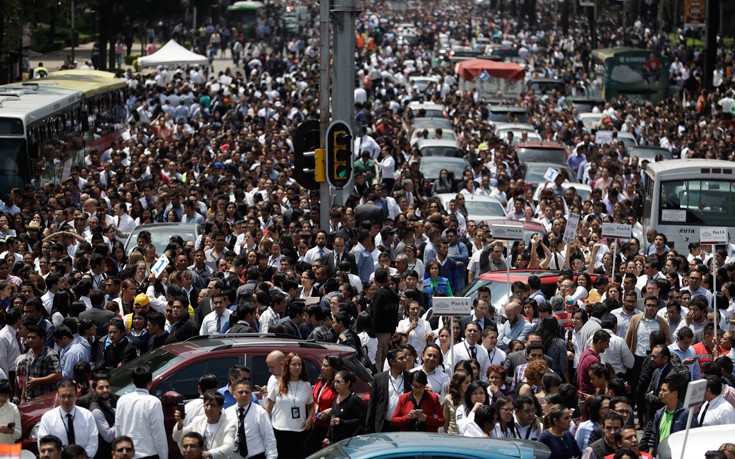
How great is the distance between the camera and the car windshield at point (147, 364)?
12.0m

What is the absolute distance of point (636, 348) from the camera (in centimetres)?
1433

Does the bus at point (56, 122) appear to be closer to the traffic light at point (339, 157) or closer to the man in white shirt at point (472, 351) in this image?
the traffic light at point (339, 157)

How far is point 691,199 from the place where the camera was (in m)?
22.9

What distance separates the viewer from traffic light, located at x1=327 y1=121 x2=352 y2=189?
17625 mm

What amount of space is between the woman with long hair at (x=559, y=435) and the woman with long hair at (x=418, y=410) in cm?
104

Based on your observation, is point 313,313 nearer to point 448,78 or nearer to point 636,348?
point 636,348

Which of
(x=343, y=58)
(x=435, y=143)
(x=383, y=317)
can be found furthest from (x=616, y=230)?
(x=435, y=143)

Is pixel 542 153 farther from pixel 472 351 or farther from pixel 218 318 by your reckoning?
pixel 472 351

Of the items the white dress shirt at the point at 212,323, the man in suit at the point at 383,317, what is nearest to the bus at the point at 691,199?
the man in suit at the point at 383,317

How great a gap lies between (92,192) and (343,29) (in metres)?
5.27

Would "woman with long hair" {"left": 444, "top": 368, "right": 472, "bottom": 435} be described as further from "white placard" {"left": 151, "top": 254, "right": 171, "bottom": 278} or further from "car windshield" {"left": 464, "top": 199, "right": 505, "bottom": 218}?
"car windshield" {"left": 464, "top": 199, "right": 505, "bottom": 218}

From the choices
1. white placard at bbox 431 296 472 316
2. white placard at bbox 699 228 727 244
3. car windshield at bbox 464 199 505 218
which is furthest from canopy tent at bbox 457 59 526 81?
white placard at bbox 431 296 472 316

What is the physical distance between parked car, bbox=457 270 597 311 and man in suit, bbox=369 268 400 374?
5.20ft

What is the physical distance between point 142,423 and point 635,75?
1607 inches
